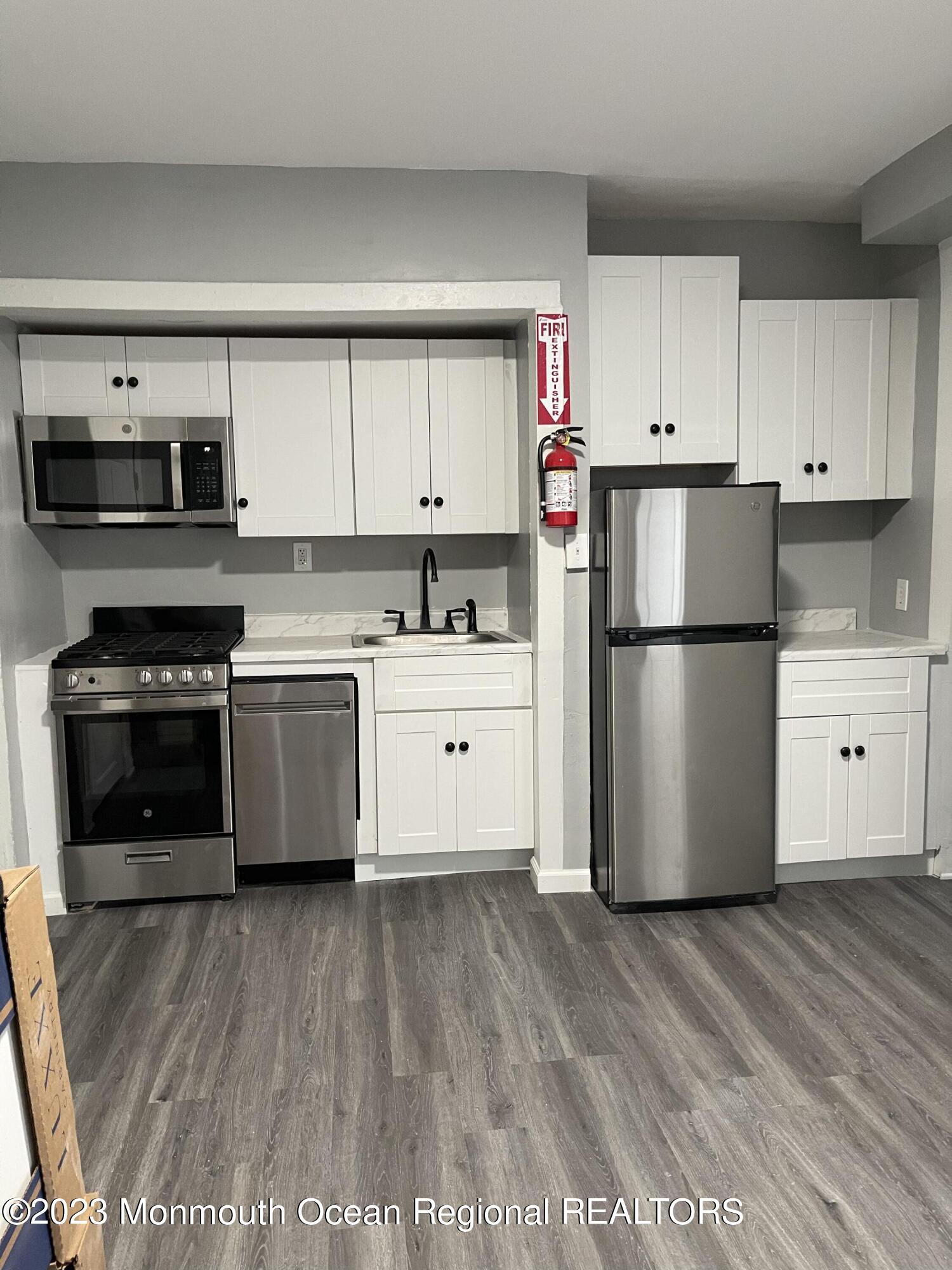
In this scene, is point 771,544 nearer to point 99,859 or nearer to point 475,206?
point 475,206

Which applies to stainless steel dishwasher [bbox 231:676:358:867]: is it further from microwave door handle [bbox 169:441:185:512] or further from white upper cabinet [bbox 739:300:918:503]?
white upper cabinet [bbox 739:300:918:503]

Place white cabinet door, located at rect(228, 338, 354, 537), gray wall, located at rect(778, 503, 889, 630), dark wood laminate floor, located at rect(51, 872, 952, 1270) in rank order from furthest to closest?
1. gray wall, located at rect(778, 503, 889, 630)
2. white cabinet door, located at rect(228, 338, 354, 537)
3. dark wood laminate floor, located at rect(51, 872, 952, 1270)

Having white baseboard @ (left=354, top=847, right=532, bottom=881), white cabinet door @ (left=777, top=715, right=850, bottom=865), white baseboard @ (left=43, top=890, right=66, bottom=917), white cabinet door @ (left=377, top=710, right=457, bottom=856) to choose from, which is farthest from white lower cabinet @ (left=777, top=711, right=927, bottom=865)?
white baseboard @ (left=43, top=890, right=66, bottom=917)

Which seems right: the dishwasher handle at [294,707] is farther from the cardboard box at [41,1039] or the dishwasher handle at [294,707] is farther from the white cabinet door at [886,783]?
the cardboard box at [41,1039]

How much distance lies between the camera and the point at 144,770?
343 cm

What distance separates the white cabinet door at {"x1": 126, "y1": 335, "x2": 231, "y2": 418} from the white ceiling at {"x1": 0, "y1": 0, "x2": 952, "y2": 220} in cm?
63

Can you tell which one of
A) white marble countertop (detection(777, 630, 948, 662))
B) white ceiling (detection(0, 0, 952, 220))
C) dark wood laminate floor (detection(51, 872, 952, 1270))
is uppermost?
white ceiling (detection(0, 0, 952, 220))

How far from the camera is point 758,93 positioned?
8.98ft

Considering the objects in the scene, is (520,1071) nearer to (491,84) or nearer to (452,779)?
(452,779)

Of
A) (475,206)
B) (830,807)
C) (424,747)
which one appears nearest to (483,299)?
(475,206)

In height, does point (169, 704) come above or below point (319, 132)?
below

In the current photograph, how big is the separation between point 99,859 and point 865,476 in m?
3.32

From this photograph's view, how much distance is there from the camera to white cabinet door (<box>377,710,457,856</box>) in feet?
11.7

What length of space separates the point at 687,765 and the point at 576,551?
873 millimetres
